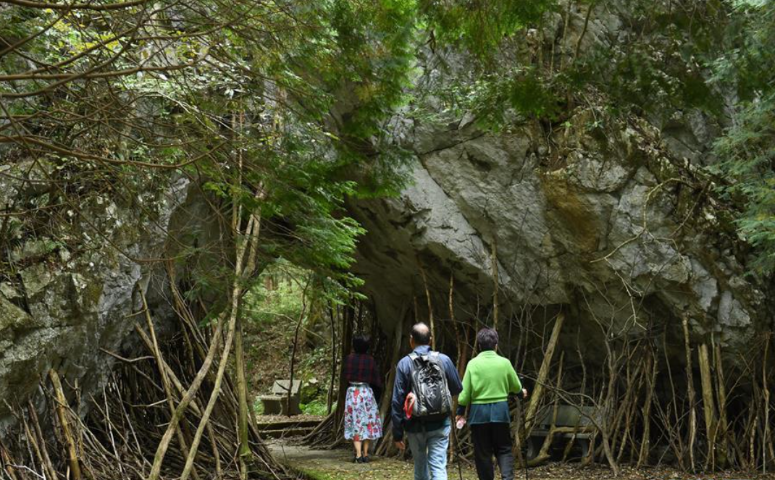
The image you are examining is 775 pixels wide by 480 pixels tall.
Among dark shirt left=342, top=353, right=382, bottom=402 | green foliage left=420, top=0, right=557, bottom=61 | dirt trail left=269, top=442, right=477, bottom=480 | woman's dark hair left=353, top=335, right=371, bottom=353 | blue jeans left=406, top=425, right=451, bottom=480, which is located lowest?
dirt trail left=269, top=442, right=477, bottom=480

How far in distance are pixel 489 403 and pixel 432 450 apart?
0.49 m

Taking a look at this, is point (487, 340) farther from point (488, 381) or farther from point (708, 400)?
point (708, 400)

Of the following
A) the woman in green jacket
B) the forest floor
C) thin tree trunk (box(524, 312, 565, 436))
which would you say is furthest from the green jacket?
thin tree trunk (box(524, 312, 565, 436))

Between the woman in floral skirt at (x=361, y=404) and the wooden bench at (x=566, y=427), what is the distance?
1.71 metres

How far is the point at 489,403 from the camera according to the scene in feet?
14.1

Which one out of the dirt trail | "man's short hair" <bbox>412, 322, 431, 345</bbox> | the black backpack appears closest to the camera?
the black backpack

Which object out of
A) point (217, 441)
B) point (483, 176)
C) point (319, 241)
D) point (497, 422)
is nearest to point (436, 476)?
point (497, 422)

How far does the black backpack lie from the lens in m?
4.00

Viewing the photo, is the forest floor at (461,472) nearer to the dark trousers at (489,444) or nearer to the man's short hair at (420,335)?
the dark trousers at (489,444)

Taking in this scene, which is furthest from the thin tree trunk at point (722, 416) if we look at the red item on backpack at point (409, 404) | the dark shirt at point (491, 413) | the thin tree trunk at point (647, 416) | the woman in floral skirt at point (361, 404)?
the red item on backpack at point (409, 404)

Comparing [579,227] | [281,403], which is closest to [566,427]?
[579,227]

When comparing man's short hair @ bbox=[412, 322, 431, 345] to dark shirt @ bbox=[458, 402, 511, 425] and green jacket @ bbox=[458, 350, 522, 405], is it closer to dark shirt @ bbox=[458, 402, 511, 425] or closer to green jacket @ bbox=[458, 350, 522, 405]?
green jacket @ bbox=[458, 350, 522, 405]

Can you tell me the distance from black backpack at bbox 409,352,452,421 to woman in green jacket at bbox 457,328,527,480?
32 cm

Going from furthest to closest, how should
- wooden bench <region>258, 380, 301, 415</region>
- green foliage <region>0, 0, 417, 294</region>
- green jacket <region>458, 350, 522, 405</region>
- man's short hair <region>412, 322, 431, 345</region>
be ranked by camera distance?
wooden bench <region>258, 380, 301, 415</region>, green jacket <region>458, 350, 522, 405</region>, man's short hair <region>412, 322, 431, 345</region>, green foliage <region>0, 0, 417, 294</region>
